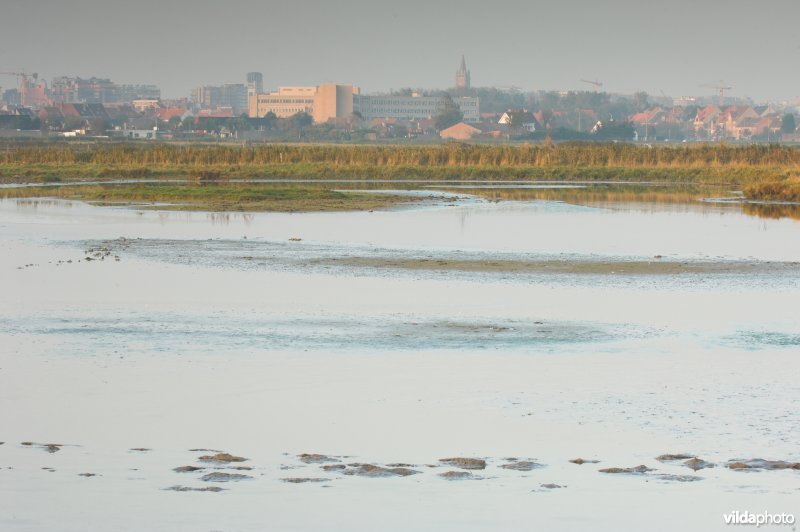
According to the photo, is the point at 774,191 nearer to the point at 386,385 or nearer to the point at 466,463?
the point at 386,385

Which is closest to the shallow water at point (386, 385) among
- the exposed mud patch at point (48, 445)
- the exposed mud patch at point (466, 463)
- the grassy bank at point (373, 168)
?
the exposed mud patch at point (48, 445)

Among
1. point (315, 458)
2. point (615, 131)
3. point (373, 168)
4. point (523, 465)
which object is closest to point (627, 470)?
point (523, 465)

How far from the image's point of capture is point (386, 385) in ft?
42.7

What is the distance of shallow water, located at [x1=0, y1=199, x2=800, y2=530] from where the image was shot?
905cm

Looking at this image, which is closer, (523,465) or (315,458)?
(523,465)

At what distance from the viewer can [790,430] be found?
36.3ft

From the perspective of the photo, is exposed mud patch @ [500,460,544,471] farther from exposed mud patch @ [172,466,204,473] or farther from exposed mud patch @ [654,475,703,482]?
exposed mud patch @ [172,466,204,473]

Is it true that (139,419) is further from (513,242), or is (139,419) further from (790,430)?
(513,242)

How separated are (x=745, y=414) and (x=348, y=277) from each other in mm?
11035

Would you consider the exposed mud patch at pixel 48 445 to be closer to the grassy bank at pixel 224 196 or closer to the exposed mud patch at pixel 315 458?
the exposed mud patch at pixel 315 458

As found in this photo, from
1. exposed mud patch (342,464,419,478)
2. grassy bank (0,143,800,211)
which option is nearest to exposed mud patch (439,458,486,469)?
exposed mud patch (342,464,419,478)

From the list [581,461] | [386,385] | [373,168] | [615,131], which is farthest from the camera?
[615,131]

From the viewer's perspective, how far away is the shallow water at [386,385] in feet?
29.7

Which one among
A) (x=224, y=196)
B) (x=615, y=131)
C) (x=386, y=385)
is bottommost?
(x=615, y=131)
